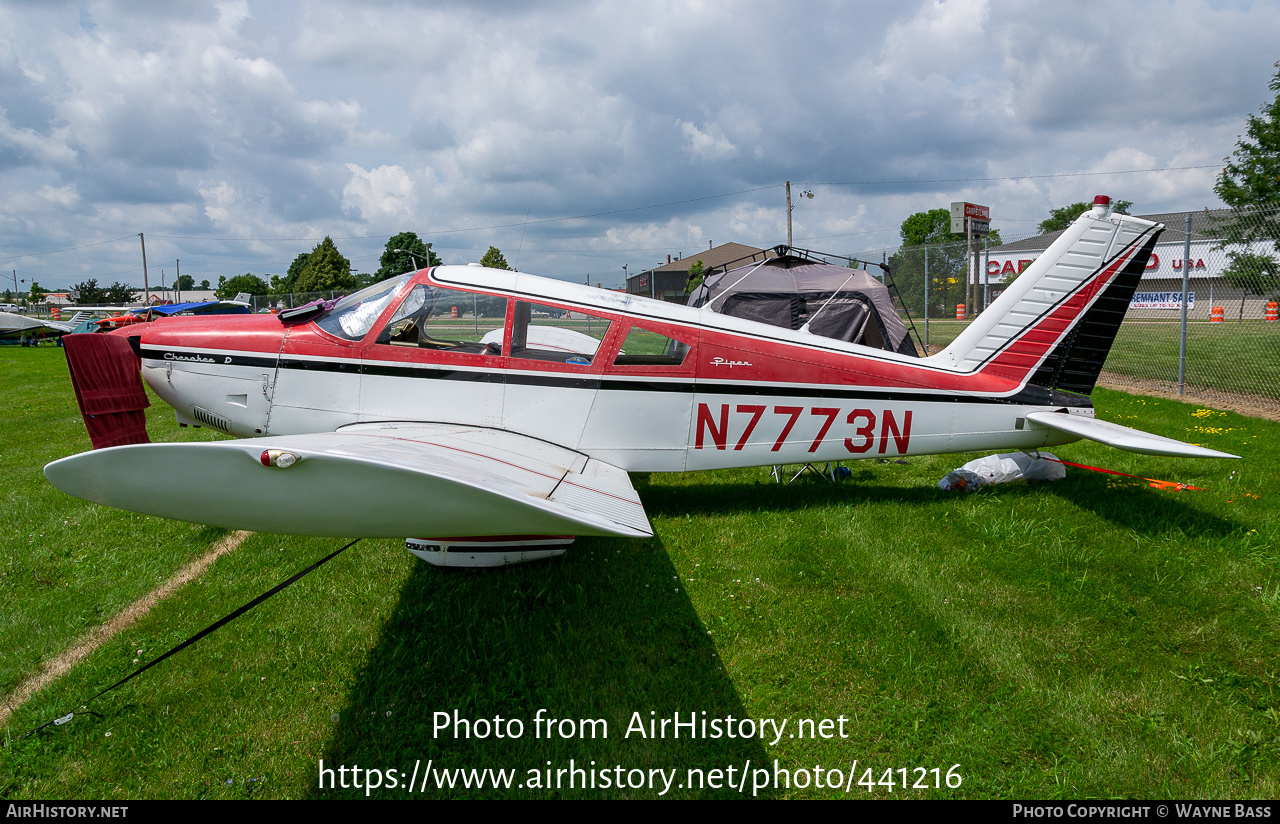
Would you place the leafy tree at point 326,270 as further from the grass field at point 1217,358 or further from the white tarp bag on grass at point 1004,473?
the white tarp bag on grass at point 1004,473

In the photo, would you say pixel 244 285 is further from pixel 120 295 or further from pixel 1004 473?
pixel 1004 473

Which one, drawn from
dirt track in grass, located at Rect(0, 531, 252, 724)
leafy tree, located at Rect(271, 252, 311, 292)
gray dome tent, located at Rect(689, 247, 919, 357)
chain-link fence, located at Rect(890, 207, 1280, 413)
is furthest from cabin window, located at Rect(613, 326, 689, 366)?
leafy tree, located at Rect(271, 252, 311, 292)

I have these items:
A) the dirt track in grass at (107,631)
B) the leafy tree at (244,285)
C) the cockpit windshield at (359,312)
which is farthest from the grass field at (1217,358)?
the leafy tree at (244,285)

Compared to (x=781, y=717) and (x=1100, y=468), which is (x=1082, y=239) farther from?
(x=781, y=717)

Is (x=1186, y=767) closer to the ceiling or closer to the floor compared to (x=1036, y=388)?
closer to the floor

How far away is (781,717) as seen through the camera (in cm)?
292

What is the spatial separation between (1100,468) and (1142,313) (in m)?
35.0

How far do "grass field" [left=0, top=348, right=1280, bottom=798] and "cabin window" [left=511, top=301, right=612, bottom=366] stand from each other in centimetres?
152

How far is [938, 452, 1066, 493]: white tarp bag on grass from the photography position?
19.0 ft

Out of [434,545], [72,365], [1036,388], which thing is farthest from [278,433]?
[1036,388]

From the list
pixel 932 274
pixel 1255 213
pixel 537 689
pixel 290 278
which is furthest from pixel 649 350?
pixel 290 278

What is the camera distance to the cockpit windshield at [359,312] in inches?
177

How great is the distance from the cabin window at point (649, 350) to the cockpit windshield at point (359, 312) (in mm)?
1791

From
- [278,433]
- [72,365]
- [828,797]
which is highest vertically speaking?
[72,365]
